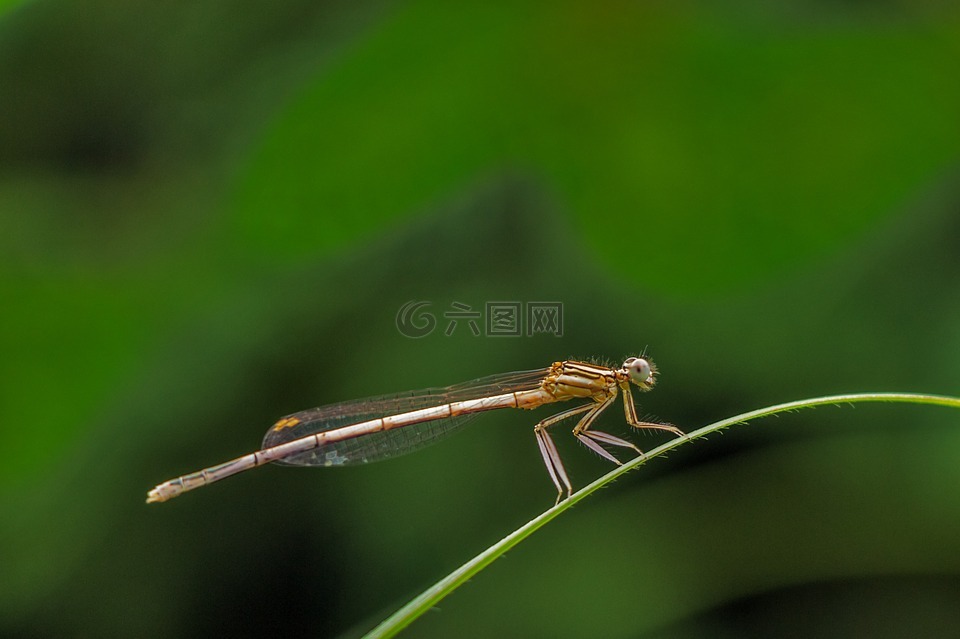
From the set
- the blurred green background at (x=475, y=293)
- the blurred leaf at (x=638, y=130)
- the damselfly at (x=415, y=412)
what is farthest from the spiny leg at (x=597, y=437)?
the blurred leaf at (x=638, y=130)

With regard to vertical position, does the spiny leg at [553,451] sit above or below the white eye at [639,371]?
below

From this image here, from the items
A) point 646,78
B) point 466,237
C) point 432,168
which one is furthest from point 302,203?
point 646,78

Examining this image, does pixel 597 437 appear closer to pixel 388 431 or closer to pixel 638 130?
pixel 388 431

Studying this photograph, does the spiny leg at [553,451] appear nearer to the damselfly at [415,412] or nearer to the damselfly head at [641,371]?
the damselfly at [415,412]

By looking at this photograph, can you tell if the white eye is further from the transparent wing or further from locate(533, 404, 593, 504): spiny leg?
the transparent wing

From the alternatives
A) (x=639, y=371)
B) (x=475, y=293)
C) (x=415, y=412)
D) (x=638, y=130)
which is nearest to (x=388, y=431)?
(x=415, y=412)

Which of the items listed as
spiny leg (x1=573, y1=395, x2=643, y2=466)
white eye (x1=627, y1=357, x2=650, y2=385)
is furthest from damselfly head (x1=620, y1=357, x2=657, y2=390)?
spiny leg (x1=573, y1=395, x2=643, y2=466)

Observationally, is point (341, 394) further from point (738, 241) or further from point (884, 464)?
point (884, 464)
